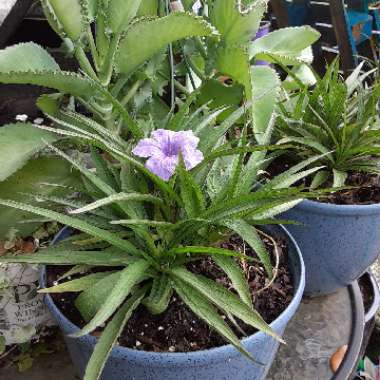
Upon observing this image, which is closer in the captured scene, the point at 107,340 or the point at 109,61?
the point at 107,340

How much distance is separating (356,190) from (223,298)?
0.44m

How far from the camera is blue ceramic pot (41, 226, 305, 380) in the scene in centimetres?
58

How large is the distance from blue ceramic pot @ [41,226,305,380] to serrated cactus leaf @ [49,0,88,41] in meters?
0.36

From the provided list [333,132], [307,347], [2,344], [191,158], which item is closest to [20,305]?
[2,344]

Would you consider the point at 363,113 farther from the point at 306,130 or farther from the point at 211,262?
the point at 211,262

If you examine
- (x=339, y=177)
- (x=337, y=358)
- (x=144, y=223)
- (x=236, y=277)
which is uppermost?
(x=144, y=223)

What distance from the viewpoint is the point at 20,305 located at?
84cm

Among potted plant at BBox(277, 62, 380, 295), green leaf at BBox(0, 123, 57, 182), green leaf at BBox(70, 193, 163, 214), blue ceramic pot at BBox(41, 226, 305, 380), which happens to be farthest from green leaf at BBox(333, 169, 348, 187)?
green leaf at BBox(0, 123, 57, 182)

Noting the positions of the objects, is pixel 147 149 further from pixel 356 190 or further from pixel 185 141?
pixel 356 190

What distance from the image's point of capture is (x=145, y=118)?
0.94m

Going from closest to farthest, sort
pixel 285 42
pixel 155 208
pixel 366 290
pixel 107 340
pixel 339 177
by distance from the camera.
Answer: pixel 107 340 < pixel 155 208 < pixel 339 177 < pixel 285 42 < pixel 366 290

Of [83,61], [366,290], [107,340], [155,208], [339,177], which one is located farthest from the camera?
[366,290]

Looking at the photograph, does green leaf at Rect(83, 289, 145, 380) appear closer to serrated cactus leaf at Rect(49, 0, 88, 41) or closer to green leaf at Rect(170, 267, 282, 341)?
green leaf at Rect(170, 267, 282, 341)

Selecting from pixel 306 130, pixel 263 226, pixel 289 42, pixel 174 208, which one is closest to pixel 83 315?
pixel 174 208
